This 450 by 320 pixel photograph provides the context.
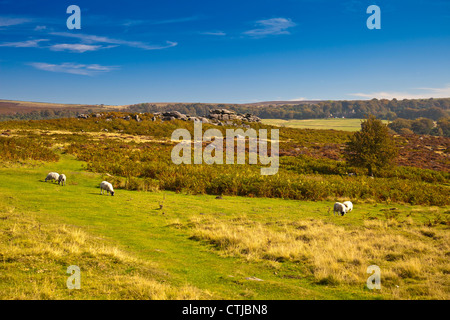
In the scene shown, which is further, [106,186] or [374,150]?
[374,150]

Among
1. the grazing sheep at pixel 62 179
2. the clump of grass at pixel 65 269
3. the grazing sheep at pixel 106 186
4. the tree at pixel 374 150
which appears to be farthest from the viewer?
the tree at pixel 374 150

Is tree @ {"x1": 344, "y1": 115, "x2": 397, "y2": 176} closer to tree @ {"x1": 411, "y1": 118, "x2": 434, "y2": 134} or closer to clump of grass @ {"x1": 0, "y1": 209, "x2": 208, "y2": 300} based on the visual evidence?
clump of grass @ {"x1": 0, "y1": 209, "x2": 208, "y2": 300}

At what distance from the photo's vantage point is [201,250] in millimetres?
11969

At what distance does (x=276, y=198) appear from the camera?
87.1 ft

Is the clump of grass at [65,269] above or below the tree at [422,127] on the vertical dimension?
below

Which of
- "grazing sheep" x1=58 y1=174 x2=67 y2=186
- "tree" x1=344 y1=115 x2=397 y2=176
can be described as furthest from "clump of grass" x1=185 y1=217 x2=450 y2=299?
"tree" x1=344 y1=115 x2=397 y2=176

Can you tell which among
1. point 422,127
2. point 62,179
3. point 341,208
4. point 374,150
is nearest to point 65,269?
point 62,179

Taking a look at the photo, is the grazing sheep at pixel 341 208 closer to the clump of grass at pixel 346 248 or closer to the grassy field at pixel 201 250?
the grassy field at pixel 201 250

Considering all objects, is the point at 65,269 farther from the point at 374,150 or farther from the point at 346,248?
the point at 374,150

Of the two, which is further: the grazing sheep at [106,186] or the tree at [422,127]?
the tree at [422,127]

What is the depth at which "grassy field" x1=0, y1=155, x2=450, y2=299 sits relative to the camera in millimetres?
7688

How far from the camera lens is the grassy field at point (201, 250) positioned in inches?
303

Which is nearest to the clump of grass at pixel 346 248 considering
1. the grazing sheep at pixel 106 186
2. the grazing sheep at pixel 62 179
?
the grazing sheep at pixel 106 186

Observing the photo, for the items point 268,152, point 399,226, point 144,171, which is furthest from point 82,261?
point 268,152
